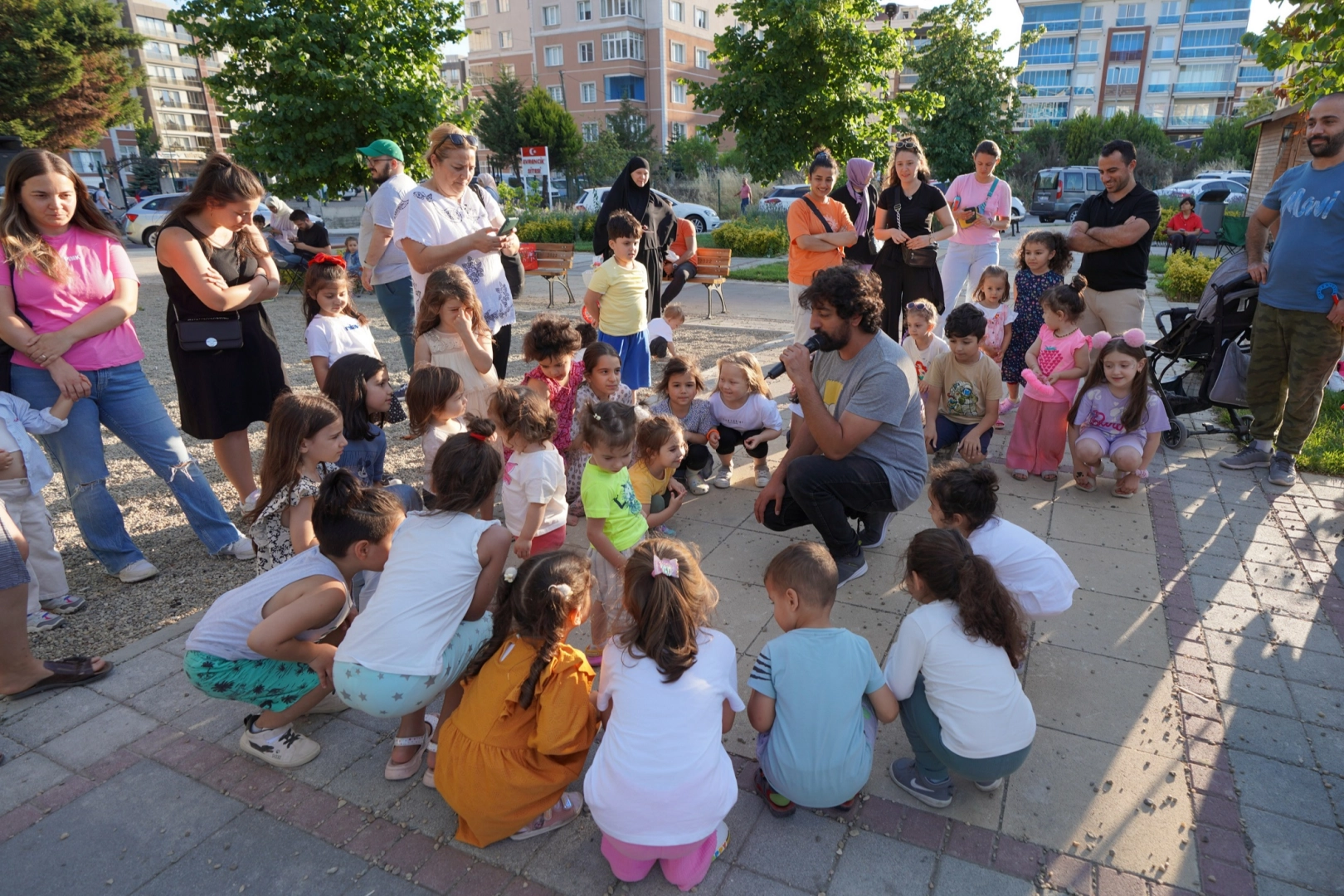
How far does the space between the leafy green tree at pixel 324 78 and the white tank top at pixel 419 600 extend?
34.3 feet

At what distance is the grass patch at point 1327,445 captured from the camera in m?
4.98

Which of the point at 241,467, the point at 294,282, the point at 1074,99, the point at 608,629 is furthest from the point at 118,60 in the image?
the point at 1074,99

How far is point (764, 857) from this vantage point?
2217mm

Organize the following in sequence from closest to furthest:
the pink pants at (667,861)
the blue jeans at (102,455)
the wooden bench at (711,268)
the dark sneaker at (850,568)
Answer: the pink pants at (667,861), the blue jeans at (102,455), the dark sneaker at (850,568), the wooden bench at (711,268)

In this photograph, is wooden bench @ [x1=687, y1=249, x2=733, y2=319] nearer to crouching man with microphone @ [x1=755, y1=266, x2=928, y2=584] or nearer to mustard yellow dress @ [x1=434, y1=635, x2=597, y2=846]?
crouching man with microphone @ [x1=755, y1=266, x2=928, y2=584]

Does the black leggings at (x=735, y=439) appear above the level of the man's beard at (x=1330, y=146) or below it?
below

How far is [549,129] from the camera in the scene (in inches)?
1363

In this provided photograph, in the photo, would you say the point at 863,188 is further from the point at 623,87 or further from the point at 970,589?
the point at 623,87

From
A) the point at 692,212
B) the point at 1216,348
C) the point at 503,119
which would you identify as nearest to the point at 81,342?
the point at 1216,348

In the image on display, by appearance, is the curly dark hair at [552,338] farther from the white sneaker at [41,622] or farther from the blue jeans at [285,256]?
the blue jeans at [285,256]

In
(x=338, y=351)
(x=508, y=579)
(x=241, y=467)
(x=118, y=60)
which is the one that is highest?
(x=118, y=60)

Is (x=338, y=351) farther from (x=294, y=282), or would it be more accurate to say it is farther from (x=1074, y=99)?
(x=1074, y=99)

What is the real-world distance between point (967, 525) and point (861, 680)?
0.86 metres

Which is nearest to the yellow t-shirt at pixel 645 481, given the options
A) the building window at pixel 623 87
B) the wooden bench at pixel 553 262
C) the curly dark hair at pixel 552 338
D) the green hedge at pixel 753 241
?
the curly dark hair at pixel 552 338
